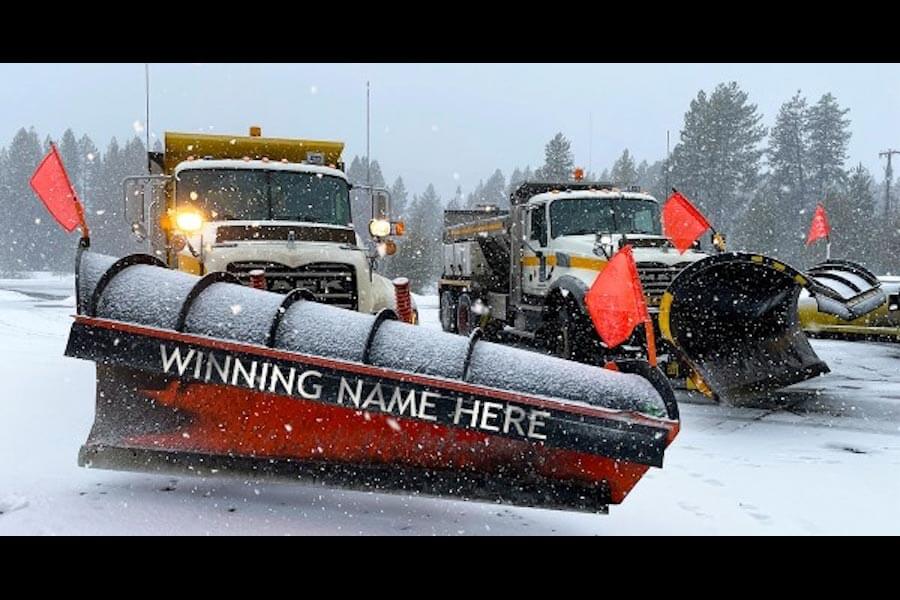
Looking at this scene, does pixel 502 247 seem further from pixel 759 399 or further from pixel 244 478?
pixel 244 478

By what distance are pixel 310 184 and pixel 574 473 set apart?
4528mm

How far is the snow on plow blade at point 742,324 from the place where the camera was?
7.92 meters

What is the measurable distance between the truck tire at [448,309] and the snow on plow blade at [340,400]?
1098cm

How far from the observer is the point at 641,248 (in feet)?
32.2

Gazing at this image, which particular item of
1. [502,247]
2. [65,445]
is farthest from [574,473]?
[502,247]

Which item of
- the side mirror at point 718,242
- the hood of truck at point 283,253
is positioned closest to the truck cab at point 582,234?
the side mirror at point 718,242

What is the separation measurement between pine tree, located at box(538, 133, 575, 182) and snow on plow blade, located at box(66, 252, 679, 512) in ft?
165

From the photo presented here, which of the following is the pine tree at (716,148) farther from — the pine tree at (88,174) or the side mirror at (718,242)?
the pine tree at (88,174)

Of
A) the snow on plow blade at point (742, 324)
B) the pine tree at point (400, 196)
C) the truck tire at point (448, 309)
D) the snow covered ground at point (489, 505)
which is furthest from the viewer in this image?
the pine tree at point (400, 196)

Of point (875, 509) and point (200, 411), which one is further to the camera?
point (875, 509)

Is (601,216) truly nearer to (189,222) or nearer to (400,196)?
(189,222)

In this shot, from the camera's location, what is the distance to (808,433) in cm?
691

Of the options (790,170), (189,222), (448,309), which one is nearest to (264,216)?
(189,222)

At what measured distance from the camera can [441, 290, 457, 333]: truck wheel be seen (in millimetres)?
15266
